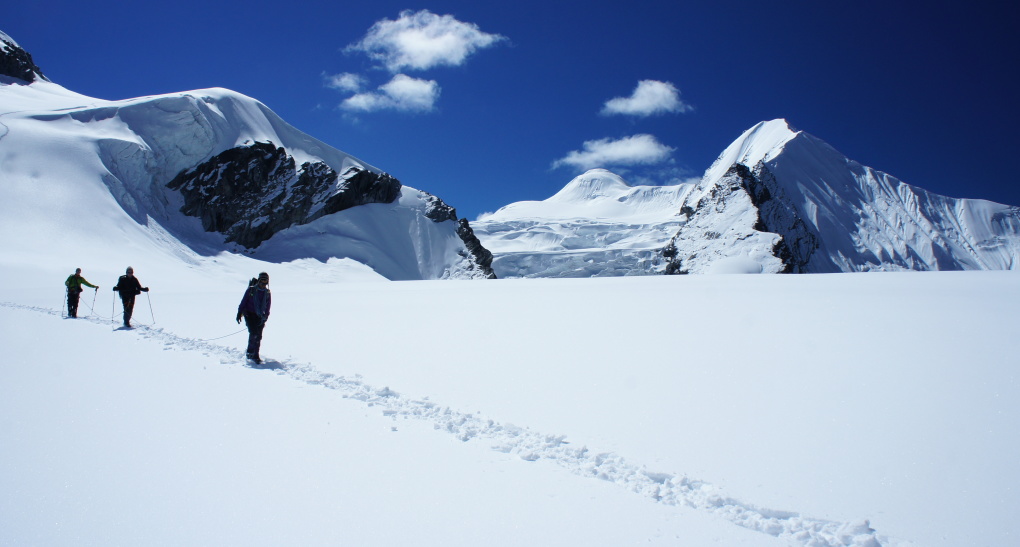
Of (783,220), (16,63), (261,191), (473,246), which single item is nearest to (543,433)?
(261,191)

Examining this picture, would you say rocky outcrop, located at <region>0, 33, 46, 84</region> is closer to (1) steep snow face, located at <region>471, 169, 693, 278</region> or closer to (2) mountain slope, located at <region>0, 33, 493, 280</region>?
(2) mountain slope, located at <region>0, 33, 493, 280</region>

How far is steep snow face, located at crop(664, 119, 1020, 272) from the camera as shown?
76062mm

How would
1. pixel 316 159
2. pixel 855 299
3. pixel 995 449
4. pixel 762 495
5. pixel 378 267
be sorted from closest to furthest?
1. pixel 762 495
2. pixel 995 449
3. pixel 855 299
4. pixel 378 267
5. pixel 316 159

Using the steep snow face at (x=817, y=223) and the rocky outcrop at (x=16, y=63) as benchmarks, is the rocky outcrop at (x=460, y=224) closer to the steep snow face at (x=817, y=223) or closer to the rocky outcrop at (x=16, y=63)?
the steep snow face at (x=817, y=223)

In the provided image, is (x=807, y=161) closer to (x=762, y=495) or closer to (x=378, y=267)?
(x=378, y=267)

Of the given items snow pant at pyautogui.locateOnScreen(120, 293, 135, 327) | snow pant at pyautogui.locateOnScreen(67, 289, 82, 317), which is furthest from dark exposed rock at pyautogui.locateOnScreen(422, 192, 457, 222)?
snow pant at pyautogui.locateOnScreen(120, 293, 135, 327)

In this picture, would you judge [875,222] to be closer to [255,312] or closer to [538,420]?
[538,420]

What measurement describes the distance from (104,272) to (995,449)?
112ft

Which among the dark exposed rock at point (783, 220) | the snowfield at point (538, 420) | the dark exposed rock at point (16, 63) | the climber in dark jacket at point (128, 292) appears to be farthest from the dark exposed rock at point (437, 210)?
the dark exposed rock at point (16, 63)

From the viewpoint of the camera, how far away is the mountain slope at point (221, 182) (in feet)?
137

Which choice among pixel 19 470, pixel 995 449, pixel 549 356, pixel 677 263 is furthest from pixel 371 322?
pixel 677 263

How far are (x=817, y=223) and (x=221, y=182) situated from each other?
495ft

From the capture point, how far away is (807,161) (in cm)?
16938

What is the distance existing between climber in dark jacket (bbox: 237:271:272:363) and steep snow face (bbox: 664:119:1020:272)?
2508 inches
